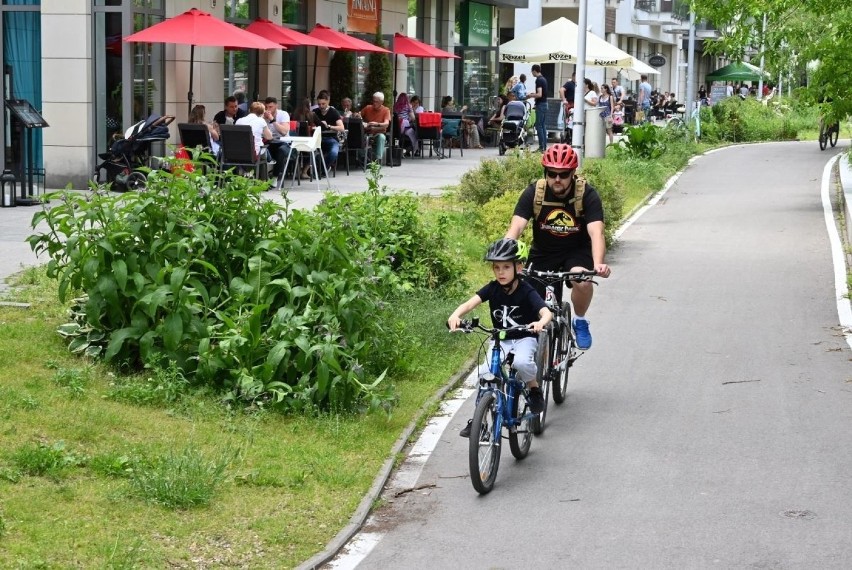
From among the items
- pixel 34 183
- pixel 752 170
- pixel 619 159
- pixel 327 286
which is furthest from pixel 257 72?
pixel 327 286

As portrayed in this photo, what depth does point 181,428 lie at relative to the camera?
8.05 m

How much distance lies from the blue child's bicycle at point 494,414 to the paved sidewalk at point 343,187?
2806mm

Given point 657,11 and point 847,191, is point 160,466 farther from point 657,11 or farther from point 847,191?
point 657,11

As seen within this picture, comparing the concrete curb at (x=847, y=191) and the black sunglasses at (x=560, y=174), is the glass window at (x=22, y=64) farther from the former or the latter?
the black sunglasses at (x=560, y=174)

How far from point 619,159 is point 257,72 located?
27.2 feet

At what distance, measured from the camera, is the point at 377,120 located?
27.3 m

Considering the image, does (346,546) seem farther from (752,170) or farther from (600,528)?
(752,170)

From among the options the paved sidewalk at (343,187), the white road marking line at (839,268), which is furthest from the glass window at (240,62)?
the white road marking line at (839,268)

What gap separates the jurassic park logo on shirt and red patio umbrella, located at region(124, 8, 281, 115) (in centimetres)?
1161

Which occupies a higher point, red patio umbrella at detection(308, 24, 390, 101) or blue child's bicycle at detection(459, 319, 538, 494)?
red patio umbrella at detection(308, 24, 390, 101)

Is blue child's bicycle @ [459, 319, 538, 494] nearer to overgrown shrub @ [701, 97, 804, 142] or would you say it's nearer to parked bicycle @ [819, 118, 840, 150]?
parked bicycle @ [819, 118, 840, 150]

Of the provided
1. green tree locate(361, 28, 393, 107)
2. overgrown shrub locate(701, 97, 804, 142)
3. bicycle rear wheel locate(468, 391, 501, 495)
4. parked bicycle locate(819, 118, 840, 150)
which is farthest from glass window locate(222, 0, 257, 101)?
overgrown shrub locate(701, 97, 804, 142)

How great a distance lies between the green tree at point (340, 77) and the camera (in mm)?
28859

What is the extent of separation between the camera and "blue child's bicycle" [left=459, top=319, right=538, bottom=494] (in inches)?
282
